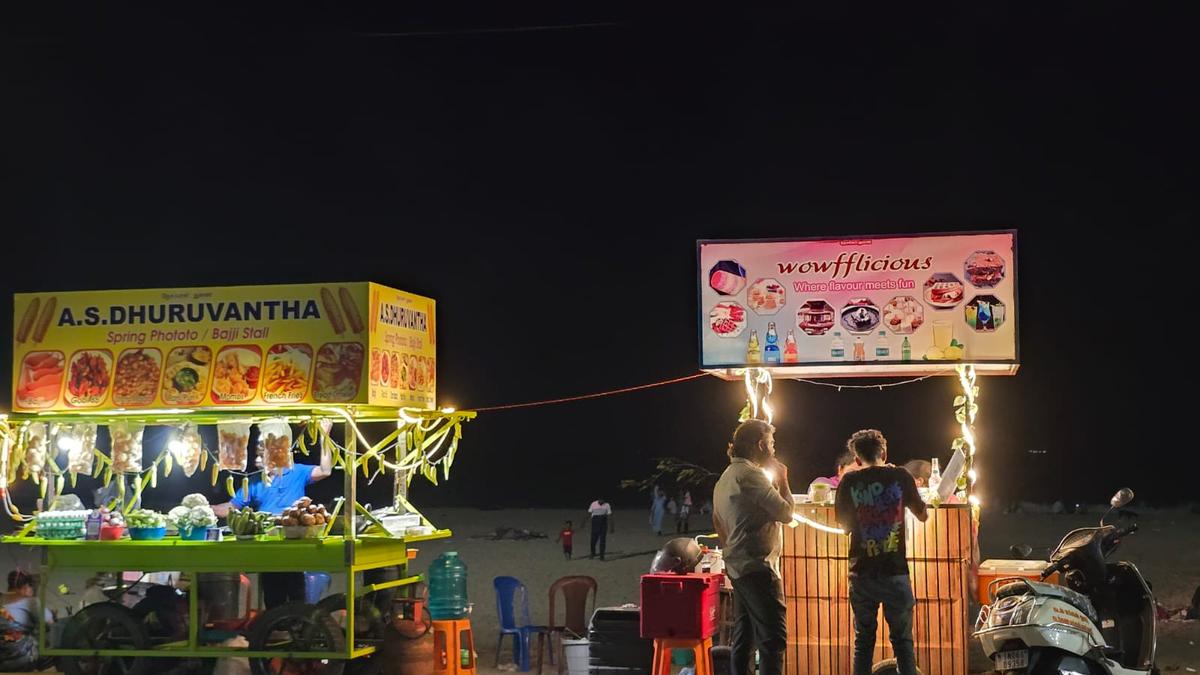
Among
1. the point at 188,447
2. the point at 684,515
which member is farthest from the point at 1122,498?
the point at 684,515

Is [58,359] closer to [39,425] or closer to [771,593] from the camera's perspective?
[39,425]

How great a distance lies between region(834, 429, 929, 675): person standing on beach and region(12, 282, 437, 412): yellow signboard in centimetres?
346

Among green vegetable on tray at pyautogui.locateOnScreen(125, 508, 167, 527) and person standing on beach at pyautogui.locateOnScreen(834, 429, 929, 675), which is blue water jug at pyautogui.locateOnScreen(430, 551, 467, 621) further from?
person standing on beach at pyautogui.locateOnScreen(834, 429, 929, 675)

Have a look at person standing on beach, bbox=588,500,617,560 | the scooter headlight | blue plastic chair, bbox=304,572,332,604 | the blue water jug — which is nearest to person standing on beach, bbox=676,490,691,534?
person standing on beach, bbox=588,500,617,560

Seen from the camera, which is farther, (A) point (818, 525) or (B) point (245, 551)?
(B) point (245, 551)

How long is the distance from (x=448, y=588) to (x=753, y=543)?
357cm

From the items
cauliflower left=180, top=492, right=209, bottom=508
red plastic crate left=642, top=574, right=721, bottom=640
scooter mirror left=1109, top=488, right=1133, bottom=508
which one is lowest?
red plastic crate left=642, top=574, right=721, bottom=640

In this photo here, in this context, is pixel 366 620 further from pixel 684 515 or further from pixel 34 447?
pixel 684 515

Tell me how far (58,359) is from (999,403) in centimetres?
3898

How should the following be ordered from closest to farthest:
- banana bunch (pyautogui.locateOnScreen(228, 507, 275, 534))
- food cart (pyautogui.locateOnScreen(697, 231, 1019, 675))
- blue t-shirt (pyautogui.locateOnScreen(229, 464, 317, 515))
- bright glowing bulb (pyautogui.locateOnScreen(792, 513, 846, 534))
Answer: food cart (pyautogui.locateOnScreen(697, 231, 1019, 675)) → bright glowing bulb (pyautogui.locateOnScreen(792, 513, 846, 534)) → banana bunch (pyautogui.locateOnScreen(228, 507, 275, 534)) → blue t-shirt (pyautogui.locateOnScreen(229, 464, 317, 515))

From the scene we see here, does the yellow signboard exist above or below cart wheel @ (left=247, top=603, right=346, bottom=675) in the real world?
above

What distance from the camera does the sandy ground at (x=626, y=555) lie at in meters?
13.3

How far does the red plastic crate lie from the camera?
26.5 ft

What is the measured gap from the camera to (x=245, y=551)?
909 cm
